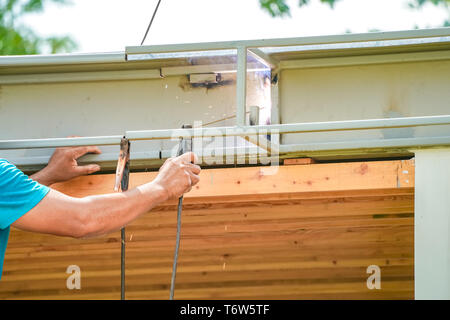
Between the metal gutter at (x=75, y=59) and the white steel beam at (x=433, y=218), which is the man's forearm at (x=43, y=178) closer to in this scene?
the metal gutter at (x=75, y=59)

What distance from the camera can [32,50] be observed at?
10039mm

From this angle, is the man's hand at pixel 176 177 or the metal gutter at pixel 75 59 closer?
the man's hand at pixel 176 177

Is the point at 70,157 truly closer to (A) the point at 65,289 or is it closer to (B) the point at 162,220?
(B) the point at 162,220

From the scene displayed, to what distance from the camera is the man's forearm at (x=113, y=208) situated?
2.48 metres

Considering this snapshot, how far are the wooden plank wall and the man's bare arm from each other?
1.87ft

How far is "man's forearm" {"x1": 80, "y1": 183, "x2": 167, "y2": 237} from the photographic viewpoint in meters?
2.48

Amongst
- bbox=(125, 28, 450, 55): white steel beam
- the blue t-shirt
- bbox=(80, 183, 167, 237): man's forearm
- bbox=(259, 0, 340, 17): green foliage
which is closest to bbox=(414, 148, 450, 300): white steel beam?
bbox=(125, 28, 450, 55): white steel beam

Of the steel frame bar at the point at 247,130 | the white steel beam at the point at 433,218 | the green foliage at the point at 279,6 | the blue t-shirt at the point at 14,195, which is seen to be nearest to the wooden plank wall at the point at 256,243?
the white steel beam at the point at 433,218

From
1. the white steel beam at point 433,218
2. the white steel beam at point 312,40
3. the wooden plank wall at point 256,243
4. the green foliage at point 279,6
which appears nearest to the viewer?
the white steel beam at point 312,40

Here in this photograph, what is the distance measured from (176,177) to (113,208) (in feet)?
0.97

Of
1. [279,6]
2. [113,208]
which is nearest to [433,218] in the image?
[113,208]

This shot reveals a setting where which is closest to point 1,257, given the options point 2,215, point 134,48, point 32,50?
point 2,215

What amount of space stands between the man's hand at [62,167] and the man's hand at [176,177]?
0.54 m

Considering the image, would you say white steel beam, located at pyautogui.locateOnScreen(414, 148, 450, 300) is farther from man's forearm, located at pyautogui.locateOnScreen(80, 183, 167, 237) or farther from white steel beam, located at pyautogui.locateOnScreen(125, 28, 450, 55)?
man's forearm, located at pyautogui.locateOnScreen(80, 183, 167, 237)
